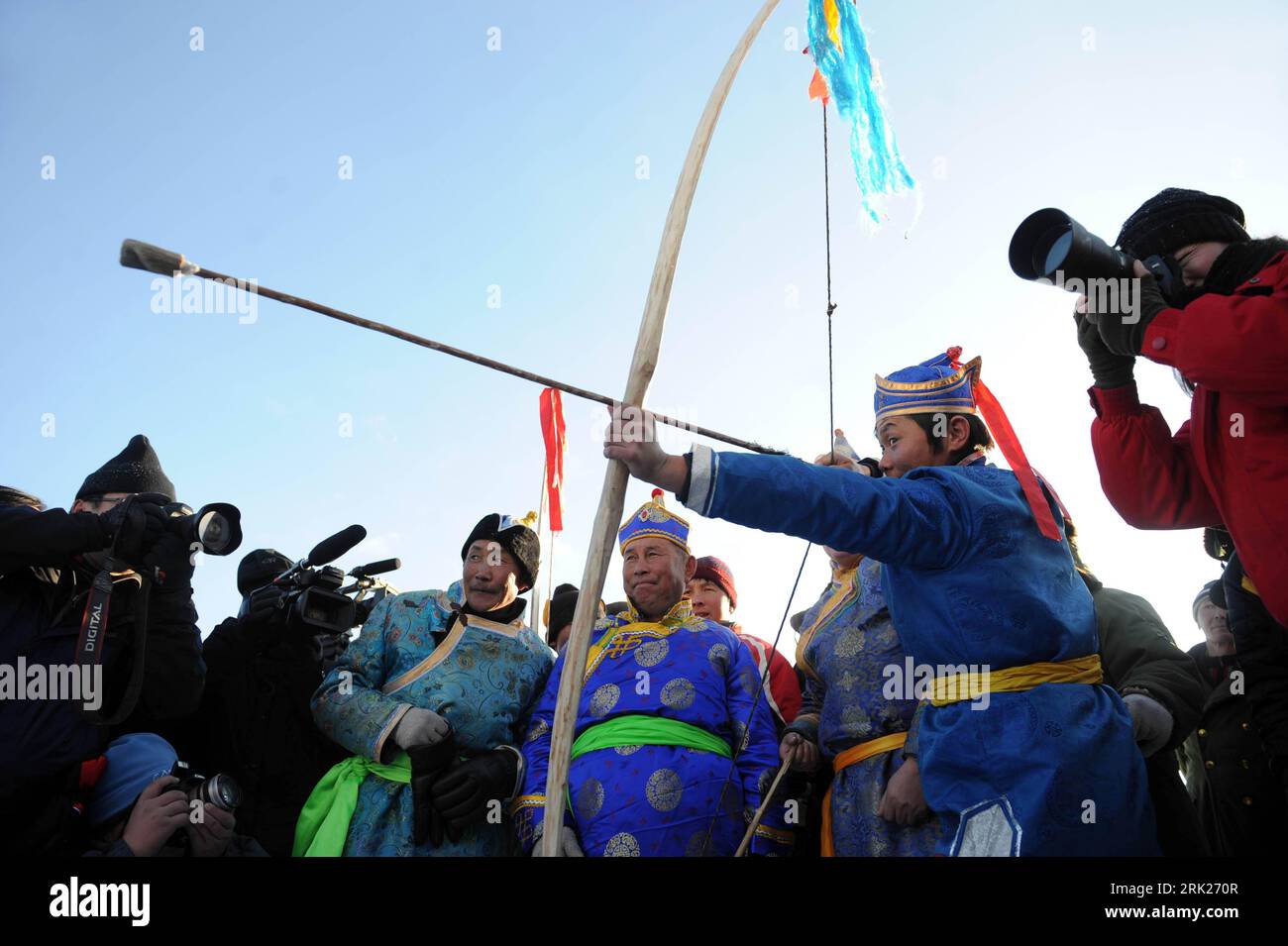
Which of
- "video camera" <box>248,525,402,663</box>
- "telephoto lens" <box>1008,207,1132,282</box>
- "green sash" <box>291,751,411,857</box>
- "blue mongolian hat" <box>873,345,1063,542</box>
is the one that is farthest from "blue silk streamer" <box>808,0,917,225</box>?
"green sash" <box>291,751,411,857</box>

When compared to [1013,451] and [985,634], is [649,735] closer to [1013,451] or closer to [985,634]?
[985,634]

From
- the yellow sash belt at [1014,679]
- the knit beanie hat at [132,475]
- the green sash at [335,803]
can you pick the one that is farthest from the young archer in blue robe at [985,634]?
the knit beanie hat at [132,475]

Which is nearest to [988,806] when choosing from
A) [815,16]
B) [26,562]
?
[26,562]

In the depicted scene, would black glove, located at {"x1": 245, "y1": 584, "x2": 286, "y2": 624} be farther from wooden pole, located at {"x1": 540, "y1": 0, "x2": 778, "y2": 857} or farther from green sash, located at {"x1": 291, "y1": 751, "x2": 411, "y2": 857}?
wooden pole, located at {"x1": 540, "y1": 0, "x2": 778, "y2": 857}

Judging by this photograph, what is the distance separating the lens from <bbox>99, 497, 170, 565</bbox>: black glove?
7.97 feet

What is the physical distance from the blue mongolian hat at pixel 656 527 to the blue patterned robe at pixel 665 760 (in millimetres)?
383

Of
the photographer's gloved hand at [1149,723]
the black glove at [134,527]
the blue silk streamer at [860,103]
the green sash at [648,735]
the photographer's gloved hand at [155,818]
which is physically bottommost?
the photographer's gloved hand at [155,818]

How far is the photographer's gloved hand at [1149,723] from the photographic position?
2.29 m

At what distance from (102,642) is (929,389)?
7.65ft

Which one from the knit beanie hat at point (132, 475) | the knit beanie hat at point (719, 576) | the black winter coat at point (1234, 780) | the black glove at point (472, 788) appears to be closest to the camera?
the black glove at point (472, 788)

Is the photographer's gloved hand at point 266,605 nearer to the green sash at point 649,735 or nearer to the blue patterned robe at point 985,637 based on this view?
the green sash at point 649,735

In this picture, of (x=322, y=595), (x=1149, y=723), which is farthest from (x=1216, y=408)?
(x=322, y=595)

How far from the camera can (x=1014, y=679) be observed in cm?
194
